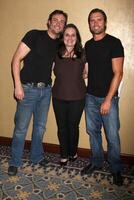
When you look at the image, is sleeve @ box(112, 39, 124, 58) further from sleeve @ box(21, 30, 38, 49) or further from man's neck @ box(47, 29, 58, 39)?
sleeve @ box(21, 30, 38, 49)

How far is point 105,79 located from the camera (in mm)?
2477

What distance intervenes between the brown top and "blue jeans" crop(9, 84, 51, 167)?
6.8 inches

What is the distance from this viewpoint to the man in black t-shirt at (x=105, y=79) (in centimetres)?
239

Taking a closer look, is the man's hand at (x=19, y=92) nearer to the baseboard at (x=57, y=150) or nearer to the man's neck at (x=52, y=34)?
the man's neck at (x=52, y=34)

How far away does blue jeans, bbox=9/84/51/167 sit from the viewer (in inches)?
103

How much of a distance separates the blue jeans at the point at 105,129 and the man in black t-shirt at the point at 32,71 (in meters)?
0.48

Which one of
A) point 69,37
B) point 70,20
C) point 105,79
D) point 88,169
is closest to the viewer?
point 105,79

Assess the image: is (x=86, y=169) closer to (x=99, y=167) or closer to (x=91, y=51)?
(x=99, y=167)

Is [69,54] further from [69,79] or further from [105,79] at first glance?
[105,79]

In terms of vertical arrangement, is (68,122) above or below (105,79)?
below

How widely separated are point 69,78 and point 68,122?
0.50 m

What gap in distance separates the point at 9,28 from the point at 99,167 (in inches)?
71.9

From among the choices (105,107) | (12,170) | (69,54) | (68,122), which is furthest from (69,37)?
(12,170)

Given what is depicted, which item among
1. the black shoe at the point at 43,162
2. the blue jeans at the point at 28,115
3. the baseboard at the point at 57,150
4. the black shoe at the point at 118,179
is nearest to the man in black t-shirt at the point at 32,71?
the blue jeans at the point at 28,115
